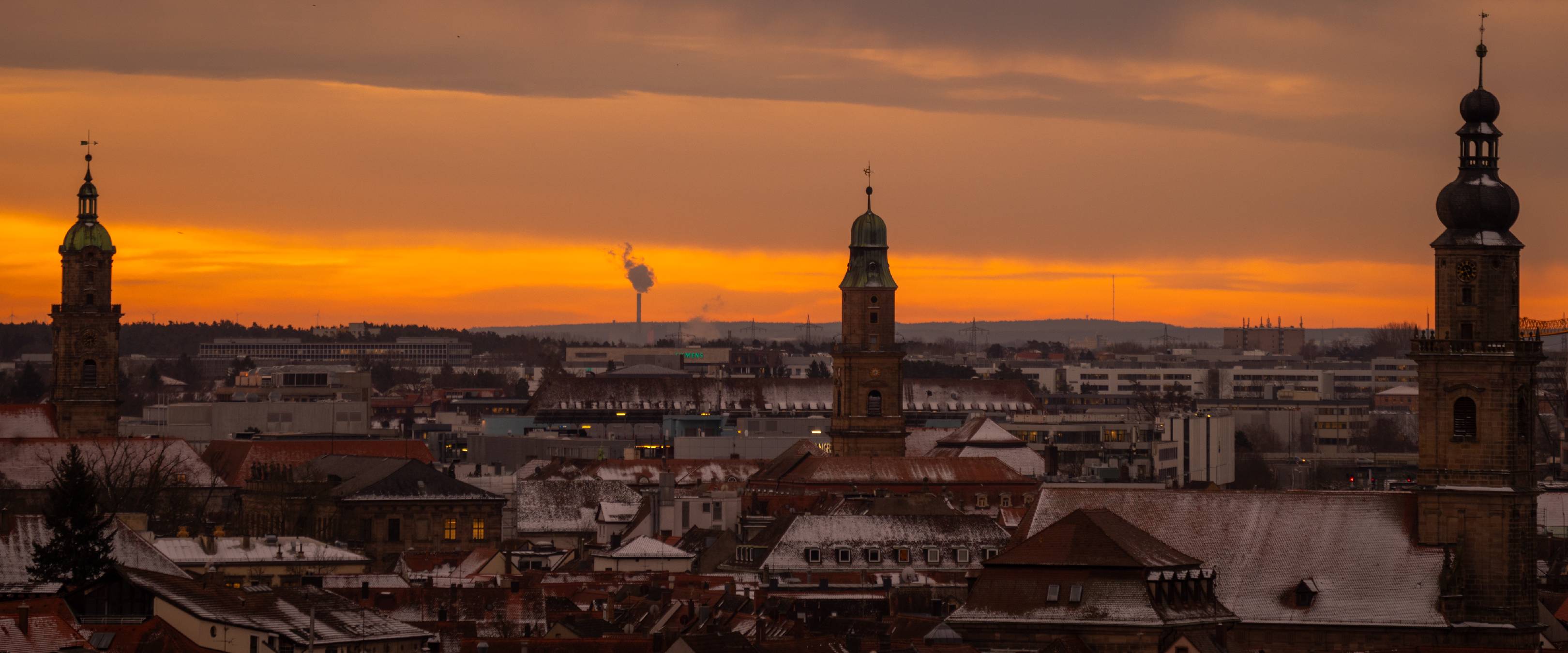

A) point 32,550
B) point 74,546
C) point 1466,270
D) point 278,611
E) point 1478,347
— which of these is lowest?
point 278,611

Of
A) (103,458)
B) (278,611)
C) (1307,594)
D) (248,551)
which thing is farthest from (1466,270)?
(103,458)

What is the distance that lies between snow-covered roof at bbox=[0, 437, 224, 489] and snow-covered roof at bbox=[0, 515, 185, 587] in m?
69.2

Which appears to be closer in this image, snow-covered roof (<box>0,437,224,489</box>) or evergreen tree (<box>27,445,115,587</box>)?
evergreen tree (<box>27,445,115,587</box>)

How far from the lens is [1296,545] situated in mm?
105750

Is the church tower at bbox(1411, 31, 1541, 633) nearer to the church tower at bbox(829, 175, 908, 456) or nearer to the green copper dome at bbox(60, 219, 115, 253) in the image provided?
the church tower at bbox(829, 175, 908, 456)

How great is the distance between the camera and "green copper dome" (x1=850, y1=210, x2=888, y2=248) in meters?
199

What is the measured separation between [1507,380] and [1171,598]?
17512mm

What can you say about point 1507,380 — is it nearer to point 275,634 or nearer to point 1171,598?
point 1171,598

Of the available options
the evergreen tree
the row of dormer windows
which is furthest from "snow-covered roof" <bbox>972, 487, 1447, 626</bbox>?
the evergreen tree

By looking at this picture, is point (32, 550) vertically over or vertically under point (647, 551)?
over

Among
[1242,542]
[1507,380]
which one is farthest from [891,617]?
[1507,380]

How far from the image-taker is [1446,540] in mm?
105312

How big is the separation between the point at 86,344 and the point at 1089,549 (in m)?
108

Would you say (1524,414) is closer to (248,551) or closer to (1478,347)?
(1478,347)
